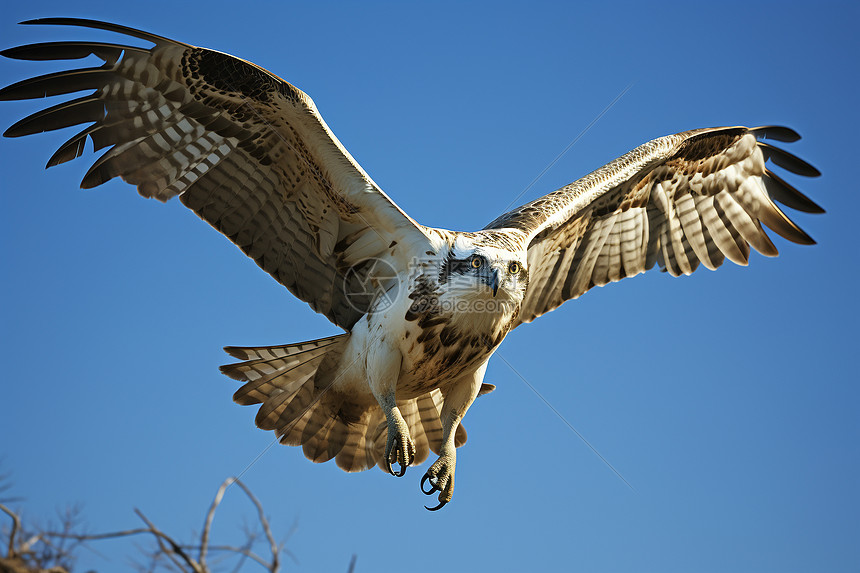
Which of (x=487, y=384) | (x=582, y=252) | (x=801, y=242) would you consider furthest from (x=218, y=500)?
(x=801, y=242)

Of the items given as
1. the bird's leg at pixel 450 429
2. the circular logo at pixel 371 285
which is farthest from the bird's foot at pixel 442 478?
the circular logo at pixel 371 285

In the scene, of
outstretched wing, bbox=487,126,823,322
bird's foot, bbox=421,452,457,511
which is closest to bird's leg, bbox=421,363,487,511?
bird's foot, bbox=421,452,457,511

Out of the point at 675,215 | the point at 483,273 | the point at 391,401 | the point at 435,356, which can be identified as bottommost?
the point at 391,401

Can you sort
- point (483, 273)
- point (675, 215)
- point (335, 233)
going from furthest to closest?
1. point (675, 215)
2. point (335, 233)
3. point (483, 273)

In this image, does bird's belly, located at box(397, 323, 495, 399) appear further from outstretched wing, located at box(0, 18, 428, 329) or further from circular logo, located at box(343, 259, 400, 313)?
outstretched wing, located at box(0, 18, 428, 329)

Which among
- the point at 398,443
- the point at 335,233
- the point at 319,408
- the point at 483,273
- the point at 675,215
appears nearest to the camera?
the point at 483,273

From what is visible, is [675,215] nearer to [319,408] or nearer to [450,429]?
[450,429]

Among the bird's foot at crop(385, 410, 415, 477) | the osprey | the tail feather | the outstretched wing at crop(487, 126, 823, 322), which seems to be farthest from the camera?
the outstretched wing at crop(487, 126, 823, 322)

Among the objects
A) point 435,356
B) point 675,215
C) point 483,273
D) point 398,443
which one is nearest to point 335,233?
point 435,356

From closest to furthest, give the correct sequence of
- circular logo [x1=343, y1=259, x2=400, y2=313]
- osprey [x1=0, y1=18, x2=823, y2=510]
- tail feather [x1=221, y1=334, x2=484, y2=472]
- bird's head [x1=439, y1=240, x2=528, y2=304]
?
bird's head [x1=439, y1=240, x2=528, y2=304] < osprey [x1=0, y1=18, x2=823, y2=510] < circular logo [x1=343, y1=259, x2=400, y2=313] < tail feather [x1=221, y1=334, x2=484, y2=472]
